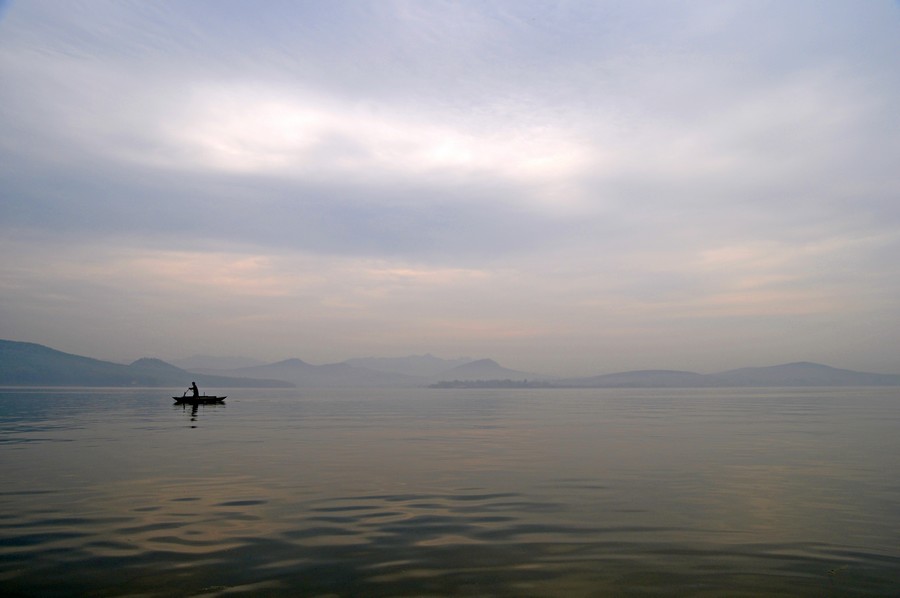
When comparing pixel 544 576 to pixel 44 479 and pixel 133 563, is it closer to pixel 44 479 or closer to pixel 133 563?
pixel 133 563

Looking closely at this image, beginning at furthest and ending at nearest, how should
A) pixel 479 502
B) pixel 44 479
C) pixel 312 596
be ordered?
pixel 44 479 → pixel 479 502 → pixel 312 596

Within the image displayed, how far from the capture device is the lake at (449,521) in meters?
14.5

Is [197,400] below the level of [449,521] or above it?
above

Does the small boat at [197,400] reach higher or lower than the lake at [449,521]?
higher

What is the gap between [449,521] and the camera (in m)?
20.8

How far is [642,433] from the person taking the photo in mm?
55375

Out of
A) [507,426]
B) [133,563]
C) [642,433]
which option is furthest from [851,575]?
[507,426]

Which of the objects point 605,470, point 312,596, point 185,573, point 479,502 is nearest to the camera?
point 312,596

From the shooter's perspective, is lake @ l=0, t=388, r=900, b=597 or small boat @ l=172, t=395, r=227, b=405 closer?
lake @ l=0, t=388, r=900, b=597

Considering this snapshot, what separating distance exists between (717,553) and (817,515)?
24.8 feet

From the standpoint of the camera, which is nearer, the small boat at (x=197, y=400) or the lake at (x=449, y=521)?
the lake at (x=449, y=521)

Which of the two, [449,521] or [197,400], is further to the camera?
[197,400]

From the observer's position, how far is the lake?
14.5 metres

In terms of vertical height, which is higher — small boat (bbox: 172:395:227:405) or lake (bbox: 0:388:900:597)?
small boat (bbox: 172:395:227:405)
